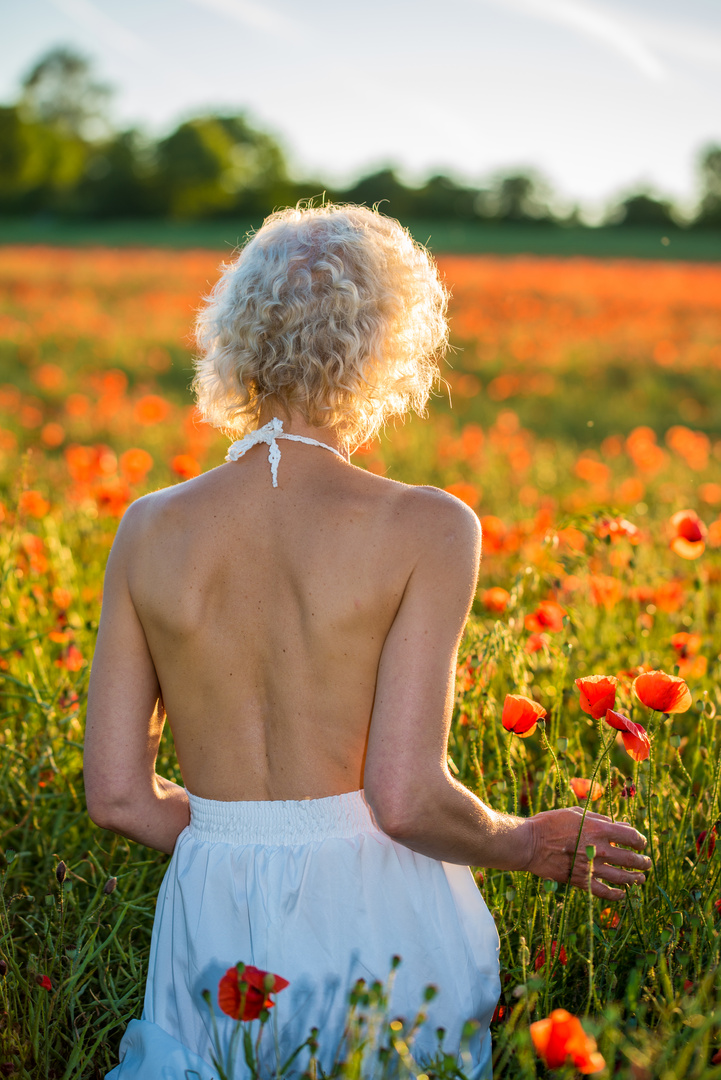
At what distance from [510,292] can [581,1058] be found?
49.9ft

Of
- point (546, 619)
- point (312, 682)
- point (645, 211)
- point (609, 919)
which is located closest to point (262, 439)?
point (312, 682)

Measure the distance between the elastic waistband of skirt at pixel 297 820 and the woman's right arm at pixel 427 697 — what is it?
112 millimetres

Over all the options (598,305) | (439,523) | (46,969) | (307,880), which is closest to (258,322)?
(439,523)

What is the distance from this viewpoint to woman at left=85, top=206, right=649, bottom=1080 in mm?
1438

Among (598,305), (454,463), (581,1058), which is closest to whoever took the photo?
(581,1058)

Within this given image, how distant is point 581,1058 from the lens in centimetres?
97

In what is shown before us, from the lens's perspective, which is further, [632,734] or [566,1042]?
[632,734]

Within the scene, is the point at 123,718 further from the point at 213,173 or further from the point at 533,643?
the point at 213,173

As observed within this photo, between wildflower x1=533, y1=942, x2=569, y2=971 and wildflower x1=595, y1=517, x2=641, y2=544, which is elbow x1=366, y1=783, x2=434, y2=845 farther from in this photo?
wildflower x1=595, y1=517, x2=641, y2=544

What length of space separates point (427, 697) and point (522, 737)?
24.0 inches

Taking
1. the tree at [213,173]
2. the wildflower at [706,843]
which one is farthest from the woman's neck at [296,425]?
the tree at [213,173]

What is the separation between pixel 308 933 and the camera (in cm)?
148

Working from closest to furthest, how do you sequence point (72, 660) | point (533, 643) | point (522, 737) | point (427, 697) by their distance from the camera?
point (427, 697), point (522, 737), point (533, 643), point (72, 660)

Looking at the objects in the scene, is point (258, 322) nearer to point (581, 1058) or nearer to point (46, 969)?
point (581, 1058)
